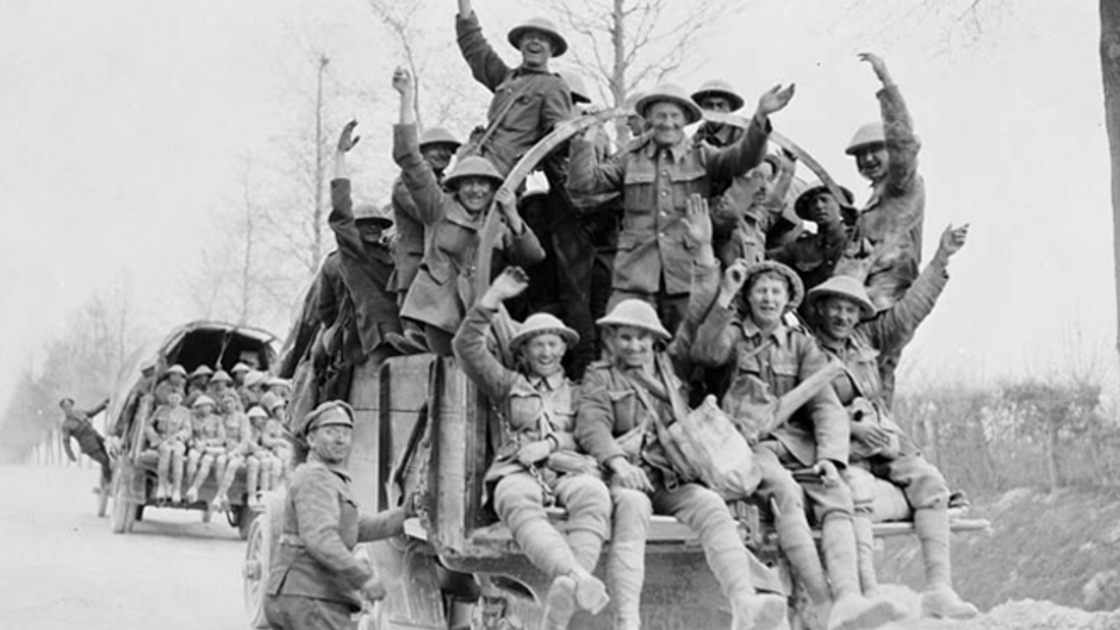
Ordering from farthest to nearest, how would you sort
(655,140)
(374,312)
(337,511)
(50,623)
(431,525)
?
(50,623) < (374,312) < (655,140) < (431,525) < (337,511)

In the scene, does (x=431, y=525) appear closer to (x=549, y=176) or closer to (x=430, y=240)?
(x=430, y=240)

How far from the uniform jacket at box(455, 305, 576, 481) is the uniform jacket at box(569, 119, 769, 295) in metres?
1.07

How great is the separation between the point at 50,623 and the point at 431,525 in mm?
4699

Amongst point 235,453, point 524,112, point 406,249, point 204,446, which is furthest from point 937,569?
point 204,446

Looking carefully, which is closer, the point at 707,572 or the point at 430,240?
the point at 707,572

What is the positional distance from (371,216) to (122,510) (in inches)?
374

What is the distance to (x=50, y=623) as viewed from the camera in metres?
9.91

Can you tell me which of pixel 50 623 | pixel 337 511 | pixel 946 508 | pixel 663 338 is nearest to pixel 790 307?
pixel 663 338

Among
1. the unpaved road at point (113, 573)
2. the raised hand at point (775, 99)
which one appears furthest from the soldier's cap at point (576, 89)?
the unpaved road at point (113, 573)

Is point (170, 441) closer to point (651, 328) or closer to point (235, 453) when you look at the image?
point (235, 453)

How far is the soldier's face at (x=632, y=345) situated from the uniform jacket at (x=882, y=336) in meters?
1.11

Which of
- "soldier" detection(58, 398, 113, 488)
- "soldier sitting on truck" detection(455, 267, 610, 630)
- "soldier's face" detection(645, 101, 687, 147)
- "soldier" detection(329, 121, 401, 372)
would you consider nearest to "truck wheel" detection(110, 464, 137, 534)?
"soldier" detection(58, 398, 113, 488)

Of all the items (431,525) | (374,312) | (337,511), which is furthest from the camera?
(374,312)

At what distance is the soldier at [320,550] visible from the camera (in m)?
5.64
